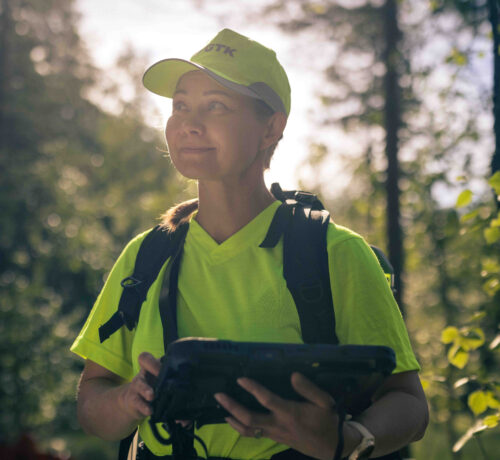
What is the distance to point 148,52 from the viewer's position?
2839 centimetres

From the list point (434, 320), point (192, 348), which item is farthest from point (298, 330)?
point (434, 320)

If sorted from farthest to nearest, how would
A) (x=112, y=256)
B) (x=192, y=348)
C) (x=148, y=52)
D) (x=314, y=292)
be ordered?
(x=148, y=52) → (x=112, y=256) → (x=314, y=292) → (x=192, y=348)

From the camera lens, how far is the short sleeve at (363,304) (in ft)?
6.53

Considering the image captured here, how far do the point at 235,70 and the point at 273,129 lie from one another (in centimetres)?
29

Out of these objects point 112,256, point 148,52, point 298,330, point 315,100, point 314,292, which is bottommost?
point 112,256

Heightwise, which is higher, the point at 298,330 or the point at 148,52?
the point at 148,52

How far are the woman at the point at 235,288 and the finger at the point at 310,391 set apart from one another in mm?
17

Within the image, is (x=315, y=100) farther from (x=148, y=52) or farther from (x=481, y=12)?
(x=148, y=52)

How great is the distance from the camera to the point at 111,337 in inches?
90.9

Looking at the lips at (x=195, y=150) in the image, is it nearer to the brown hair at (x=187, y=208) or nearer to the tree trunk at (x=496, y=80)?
the brown hair at (x=187, y=208)

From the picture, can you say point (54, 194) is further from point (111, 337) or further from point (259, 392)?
point (259, 392)

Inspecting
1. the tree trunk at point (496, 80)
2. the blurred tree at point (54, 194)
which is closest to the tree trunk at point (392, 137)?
the blurred tree at point (54, 194)

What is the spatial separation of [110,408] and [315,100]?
348 inches

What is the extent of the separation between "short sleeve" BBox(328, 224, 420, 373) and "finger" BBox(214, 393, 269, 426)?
1.61 ft
